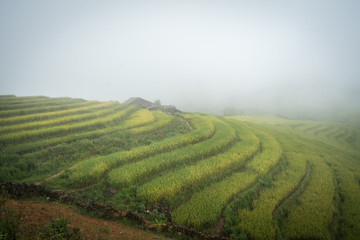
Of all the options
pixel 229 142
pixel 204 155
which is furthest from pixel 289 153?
pixel 204 155

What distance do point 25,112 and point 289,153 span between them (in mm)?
33265

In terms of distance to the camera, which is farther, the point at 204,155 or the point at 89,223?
→ the point at 204,155

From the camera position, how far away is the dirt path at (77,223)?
5.28m

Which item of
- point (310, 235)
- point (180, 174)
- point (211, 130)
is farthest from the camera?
point (211, 130)

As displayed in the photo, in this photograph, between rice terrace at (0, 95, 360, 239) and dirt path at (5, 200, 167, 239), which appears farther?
rice terrace at (0, 95, 360, 239)

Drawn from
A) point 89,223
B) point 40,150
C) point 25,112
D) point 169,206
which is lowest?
point 169,206

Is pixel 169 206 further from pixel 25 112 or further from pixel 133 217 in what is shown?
pixel 25 112

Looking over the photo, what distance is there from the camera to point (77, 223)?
588cm

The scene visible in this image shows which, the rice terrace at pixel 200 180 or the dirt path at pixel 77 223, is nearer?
the dirt path at pixel 77 223

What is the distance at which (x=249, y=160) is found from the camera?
13570mm

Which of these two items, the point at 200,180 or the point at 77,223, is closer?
the point at 77,223

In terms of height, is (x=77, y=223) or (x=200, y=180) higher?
(x=77, y=223)

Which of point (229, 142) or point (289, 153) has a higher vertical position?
point (229, 142)

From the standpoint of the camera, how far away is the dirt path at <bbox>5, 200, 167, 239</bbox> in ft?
17.3
